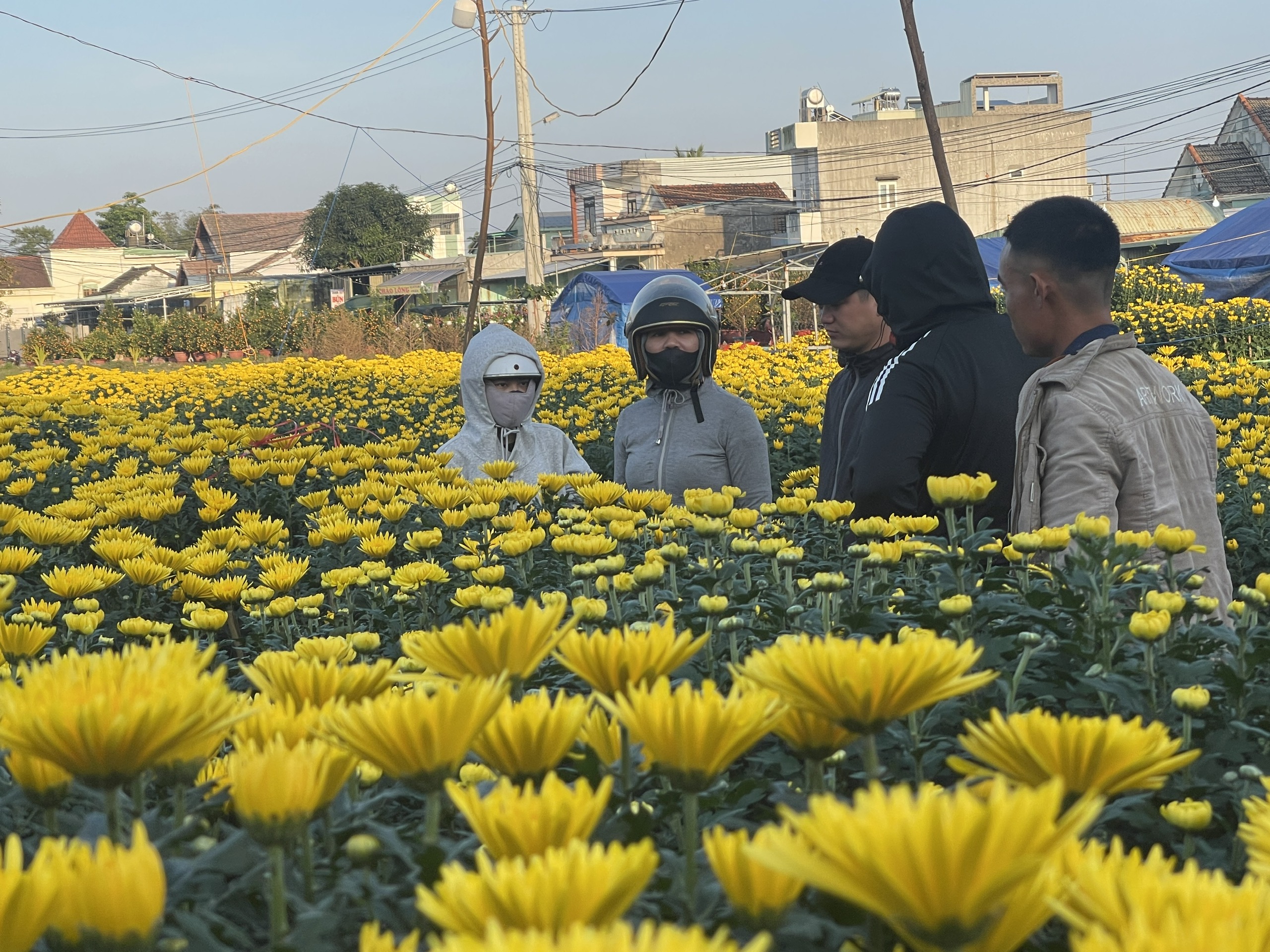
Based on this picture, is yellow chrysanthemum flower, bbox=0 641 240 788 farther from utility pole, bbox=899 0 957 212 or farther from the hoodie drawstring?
utility pole, bbox=899 0 957 212

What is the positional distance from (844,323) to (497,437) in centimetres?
183

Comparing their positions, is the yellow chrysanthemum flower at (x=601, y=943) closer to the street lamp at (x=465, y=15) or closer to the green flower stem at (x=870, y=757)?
the green flower stem at (x=870, y=757)

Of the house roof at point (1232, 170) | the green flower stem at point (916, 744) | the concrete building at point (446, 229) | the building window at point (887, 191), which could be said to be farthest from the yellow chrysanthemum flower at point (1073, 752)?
the concrete building at point (446, 229)

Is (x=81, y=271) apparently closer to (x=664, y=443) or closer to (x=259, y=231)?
(x=259, y=231)

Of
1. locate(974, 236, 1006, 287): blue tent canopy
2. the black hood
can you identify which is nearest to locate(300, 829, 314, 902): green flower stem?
the black hood

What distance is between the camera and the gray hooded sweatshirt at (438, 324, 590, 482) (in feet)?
16.8

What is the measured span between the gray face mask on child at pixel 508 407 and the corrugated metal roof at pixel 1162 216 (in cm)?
3456

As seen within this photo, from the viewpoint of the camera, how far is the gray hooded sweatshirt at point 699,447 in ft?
14.9

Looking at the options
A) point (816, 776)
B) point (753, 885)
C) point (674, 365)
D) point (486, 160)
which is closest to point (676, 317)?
point (674, 365)

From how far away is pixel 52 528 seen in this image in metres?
3.24

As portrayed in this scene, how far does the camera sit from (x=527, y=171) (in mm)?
25406

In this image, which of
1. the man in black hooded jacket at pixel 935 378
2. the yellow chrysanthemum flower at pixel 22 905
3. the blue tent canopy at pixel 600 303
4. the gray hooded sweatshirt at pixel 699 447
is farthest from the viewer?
the blue tent canopy at pixel 600 303

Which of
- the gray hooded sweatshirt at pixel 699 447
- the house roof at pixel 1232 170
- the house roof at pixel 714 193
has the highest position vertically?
the house roof at pixel 714 193

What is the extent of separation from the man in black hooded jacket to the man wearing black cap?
42 centimetres
